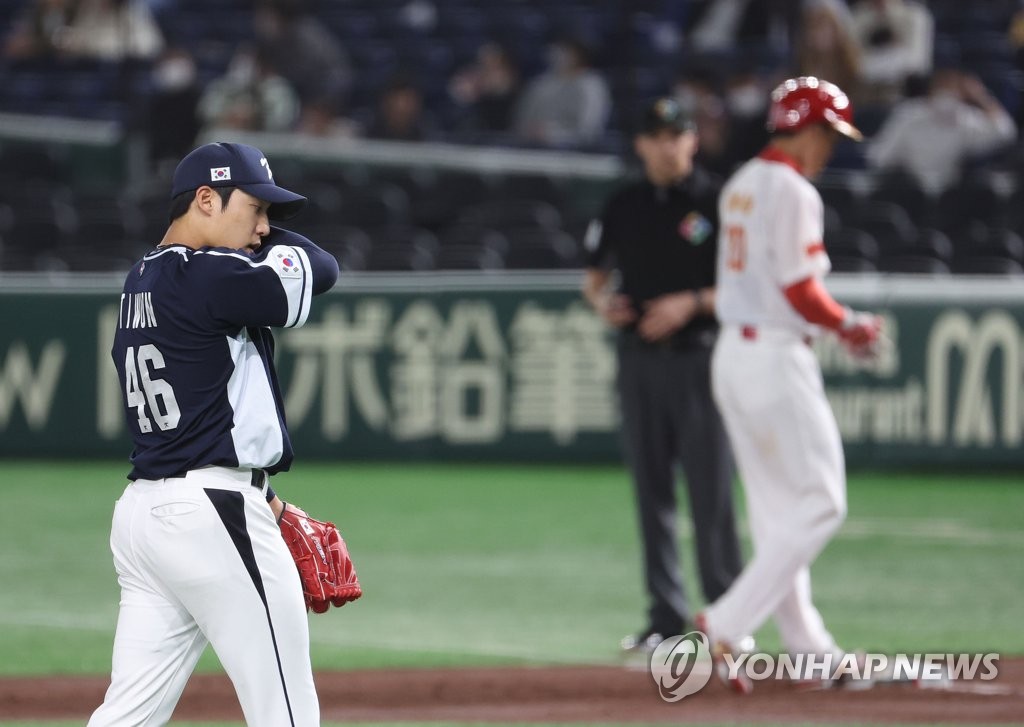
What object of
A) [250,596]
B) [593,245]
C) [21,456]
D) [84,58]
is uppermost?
[84,58]

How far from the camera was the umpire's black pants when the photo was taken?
7379 mm

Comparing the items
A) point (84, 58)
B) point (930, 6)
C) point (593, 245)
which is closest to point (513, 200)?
point (930, 6)

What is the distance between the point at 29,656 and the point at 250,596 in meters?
3.53

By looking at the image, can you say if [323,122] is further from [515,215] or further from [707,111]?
[707,111]

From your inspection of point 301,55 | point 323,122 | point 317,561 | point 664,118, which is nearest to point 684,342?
point 664,118

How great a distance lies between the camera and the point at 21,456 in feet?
48.3

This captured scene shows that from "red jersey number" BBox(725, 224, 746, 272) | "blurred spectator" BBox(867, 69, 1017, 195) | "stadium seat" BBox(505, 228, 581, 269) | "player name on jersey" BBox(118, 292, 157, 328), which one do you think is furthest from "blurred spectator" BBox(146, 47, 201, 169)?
"player name on jersey" BBox(118, 292, 157, 328)

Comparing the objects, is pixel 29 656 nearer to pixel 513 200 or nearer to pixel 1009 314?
pixel 1009 314

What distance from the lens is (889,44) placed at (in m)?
15.6

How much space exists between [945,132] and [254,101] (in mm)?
6508

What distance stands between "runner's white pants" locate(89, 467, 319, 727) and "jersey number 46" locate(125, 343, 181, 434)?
139 mm

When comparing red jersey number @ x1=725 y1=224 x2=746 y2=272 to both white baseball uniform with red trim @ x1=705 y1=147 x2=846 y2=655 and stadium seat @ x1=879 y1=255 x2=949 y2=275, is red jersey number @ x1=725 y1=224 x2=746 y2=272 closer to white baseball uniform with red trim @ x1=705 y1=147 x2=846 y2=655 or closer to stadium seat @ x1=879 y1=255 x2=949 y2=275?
white baseball uniform with red trim @ x1=705 y1=147 x2=846 y2=655

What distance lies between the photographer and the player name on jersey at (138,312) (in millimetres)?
4266

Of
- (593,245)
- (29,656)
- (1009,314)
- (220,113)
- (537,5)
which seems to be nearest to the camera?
(29,656)
